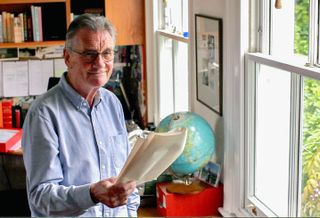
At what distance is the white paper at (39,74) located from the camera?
15.8 feet

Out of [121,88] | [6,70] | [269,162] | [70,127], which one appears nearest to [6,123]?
[6,70]

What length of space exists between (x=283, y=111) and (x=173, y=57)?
2.00 m

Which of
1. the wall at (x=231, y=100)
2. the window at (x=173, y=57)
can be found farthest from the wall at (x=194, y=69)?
the window at (x=173, y=57)

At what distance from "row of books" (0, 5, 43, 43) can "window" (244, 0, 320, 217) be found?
2.41 meters

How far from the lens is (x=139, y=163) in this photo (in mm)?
1528

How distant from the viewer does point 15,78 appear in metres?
4.80

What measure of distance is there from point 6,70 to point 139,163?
3479mm

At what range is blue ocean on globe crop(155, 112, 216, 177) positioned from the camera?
2920 millimetres

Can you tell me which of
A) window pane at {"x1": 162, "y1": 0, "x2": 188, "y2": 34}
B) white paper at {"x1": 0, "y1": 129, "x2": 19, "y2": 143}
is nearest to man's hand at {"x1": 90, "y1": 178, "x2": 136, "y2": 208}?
window pane at {"x1": 162, "y1": 0, "x2": 188, "y2": 34}

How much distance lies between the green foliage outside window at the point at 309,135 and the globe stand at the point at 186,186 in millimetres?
840

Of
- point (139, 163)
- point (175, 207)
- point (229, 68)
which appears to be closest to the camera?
point (139, 163)

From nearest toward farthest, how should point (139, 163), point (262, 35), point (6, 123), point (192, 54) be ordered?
point (139, 163)
point (262, 35)
point (192, 54)
point (6, 123)

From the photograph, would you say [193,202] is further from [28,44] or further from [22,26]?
[22,26]

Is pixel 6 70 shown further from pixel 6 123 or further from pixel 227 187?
pixel 227 187
